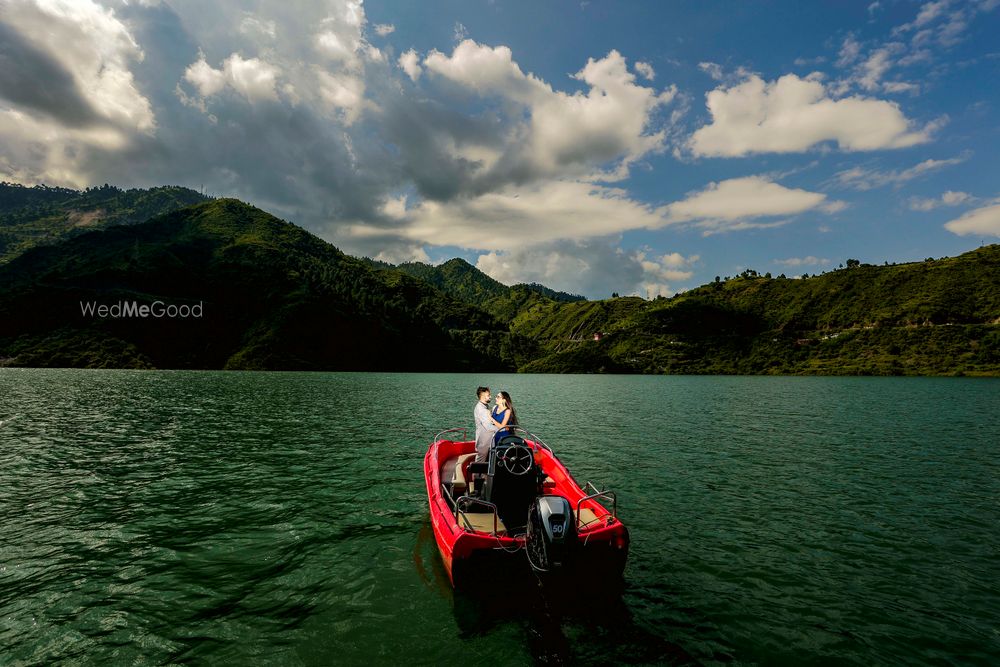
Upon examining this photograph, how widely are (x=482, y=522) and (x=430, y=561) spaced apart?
1946mm

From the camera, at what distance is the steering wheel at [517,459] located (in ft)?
33.4

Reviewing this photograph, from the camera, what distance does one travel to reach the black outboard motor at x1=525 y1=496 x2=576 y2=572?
8195mm

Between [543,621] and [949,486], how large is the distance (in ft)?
69.9

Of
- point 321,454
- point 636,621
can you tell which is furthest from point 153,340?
point 636,621

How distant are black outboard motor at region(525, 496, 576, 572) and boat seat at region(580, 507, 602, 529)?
1.53m

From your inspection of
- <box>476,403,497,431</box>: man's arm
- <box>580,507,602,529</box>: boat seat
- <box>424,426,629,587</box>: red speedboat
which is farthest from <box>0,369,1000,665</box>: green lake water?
<box>476,403,497,431</box>: man's arm

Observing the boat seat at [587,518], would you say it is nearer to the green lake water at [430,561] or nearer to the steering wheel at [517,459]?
the green lake water at [430,561]

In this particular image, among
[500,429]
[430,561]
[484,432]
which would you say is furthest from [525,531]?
[430,561]

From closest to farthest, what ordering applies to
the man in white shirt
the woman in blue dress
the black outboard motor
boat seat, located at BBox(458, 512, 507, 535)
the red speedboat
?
the black outboard motor < the red speedboat < boat seat, located at BBox(458, 512, 507, 535) < the man in white shirt < the woman in blue dress

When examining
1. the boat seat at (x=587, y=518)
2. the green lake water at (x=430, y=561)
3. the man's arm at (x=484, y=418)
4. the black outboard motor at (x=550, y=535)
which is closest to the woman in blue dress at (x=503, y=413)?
the man's arm at (x=484, y=418)

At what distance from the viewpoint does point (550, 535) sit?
323 inches

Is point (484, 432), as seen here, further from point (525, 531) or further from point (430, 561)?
point (430, 561)

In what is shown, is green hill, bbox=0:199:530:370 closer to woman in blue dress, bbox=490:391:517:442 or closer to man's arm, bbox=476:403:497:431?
man's arm, bbox=476:403:497:431

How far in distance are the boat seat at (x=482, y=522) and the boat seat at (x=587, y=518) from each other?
1.86 m
